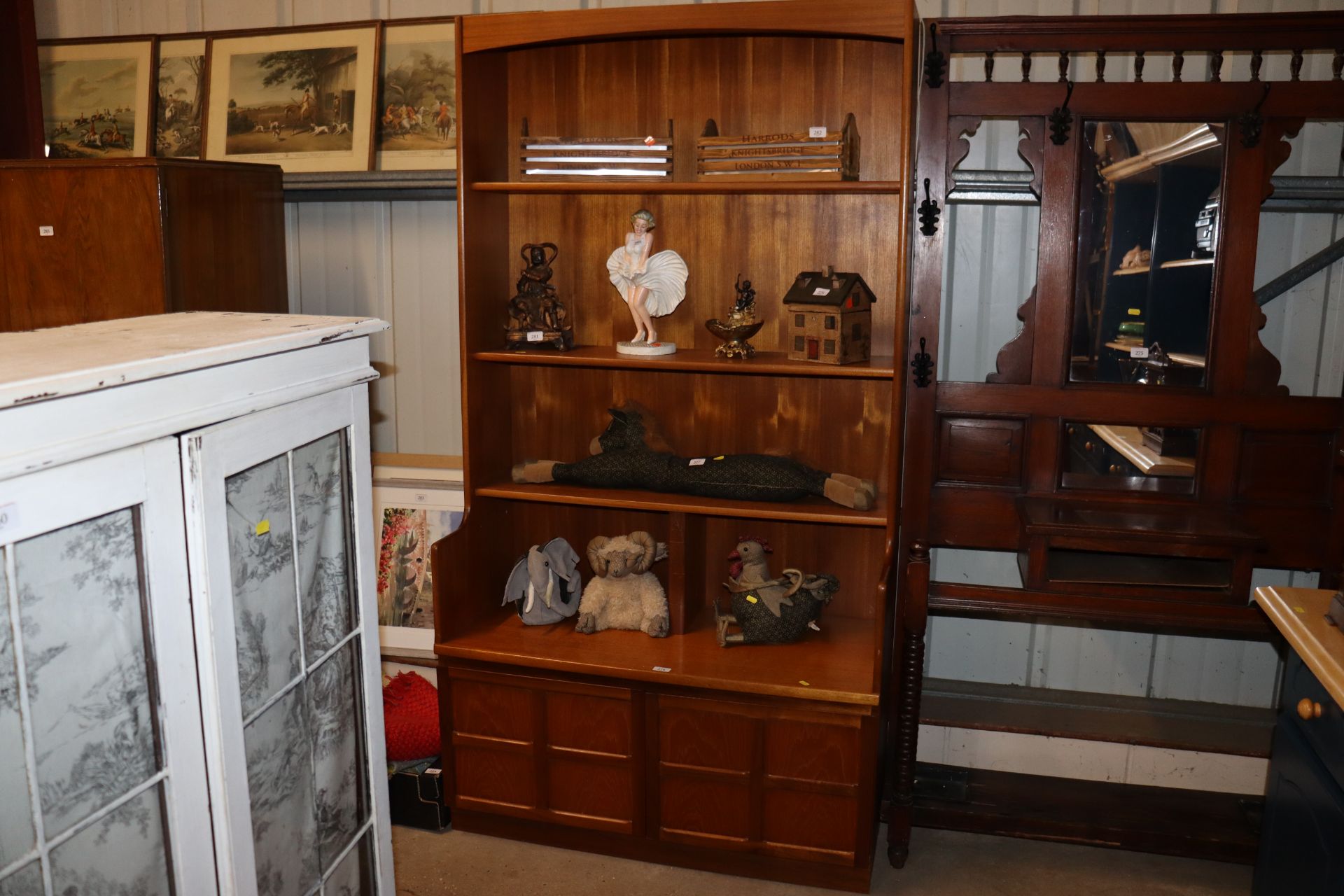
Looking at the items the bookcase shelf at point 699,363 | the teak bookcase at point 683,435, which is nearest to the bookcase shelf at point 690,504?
the teak bookcase at point 683,435

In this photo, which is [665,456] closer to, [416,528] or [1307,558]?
[416,528]

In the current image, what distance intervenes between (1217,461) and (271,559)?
2.34 metres

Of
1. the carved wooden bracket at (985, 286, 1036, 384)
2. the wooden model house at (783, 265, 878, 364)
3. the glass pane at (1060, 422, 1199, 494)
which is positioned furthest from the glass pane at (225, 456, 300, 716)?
the glass pane at (1060, 422, 1199, 494)

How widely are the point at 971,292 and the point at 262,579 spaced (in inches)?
86.1

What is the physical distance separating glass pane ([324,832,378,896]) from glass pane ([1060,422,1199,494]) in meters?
1.96

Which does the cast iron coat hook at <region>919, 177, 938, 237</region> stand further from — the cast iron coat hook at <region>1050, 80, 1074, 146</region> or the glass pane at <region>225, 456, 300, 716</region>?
the glass pane at <region>225, 456, 300, 716</region>

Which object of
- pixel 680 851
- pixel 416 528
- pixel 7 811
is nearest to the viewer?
pixel 7 811

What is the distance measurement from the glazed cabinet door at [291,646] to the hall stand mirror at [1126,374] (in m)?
1.52

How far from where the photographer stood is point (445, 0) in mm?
3295

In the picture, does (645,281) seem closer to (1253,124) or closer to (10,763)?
(1253,124)

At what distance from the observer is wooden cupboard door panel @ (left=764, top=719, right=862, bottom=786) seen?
274 centimetres

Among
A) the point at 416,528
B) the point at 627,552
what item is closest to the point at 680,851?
the point at 627,552

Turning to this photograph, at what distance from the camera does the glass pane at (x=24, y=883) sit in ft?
3.70

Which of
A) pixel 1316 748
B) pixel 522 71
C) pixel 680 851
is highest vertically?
pixel 522 71
